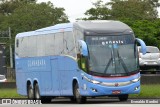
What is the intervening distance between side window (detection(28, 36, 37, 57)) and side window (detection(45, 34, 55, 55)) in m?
1.64

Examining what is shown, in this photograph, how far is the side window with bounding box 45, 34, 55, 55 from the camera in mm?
33938

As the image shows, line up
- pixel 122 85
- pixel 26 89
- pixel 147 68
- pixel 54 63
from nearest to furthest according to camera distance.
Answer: pixel 122 85, pixel 54 63, pixel 26 89, pixel 147 68

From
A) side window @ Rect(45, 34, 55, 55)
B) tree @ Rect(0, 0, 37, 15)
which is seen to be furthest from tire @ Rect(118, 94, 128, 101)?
tree @ Rect(0, 0, 37, 15)

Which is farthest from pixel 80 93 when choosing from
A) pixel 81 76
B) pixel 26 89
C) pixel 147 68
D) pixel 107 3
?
pixel 107 3

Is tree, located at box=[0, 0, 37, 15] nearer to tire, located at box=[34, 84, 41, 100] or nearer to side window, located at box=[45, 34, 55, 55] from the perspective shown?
tire, located at box=[34, 84, 41, 100]

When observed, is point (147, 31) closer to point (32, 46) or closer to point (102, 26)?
point (32, 46)

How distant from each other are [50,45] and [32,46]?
259cm

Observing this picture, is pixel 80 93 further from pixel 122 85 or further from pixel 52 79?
pixel 52 79

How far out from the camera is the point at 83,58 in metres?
30.2

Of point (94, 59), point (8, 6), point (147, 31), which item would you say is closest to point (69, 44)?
point (94, 59)

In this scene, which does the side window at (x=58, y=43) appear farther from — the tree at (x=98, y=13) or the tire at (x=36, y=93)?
the tree at (x=98, y=13)

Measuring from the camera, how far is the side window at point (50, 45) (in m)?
33.9

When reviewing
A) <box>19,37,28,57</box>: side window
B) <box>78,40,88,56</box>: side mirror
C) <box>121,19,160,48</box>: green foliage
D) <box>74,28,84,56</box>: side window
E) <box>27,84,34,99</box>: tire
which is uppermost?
<box>74,28,84,56</box>: side window

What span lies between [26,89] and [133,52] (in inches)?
349
